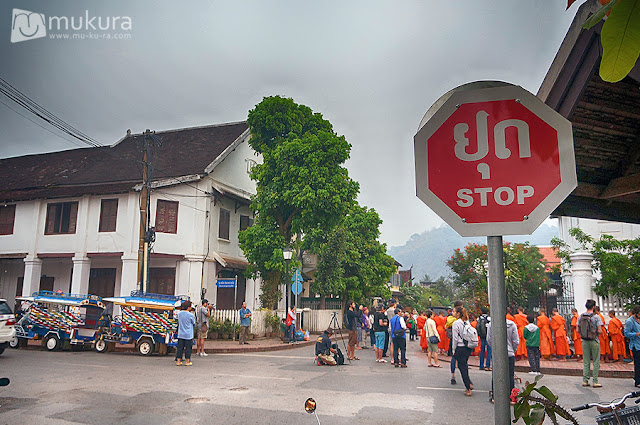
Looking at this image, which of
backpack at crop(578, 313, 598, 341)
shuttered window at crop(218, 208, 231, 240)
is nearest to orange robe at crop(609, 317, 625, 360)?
backpack at crop(578, 313, 598, 341)

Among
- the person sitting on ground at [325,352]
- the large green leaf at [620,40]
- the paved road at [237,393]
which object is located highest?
the large green leaf at [620,40]

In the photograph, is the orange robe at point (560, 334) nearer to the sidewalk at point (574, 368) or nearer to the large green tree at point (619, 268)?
the sidewalk at point (574, 368)

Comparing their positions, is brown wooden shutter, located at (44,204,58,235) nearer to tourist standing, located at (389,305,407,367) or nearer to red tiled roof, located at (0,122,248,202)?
red tiled roof, located at (0,122,248,202)

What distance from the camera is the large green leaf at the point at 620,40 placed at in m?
1.11

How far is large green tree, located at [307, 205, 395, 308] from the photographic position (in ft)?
96.7

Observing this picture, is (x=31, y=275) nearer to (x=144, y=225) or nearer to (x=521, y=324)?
(x=144, y=225)

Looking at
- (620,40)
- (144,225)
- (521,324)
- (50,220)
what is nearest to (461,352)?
(521,324)

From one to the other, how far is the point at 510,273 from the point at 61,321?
56.6ft

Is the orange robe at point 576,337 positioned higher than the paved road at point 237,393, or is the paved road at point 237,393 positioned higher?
the orange robe at point 576,337

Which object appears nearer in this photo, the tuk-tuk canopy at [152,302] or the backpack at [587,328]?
the backpack at [587,328]

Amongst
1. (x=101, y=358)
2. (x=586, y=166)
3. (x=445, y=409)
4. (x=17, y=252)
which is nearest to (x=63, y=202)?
(x=17, y=252)

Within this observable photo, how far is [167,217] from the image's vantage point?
75.2ft

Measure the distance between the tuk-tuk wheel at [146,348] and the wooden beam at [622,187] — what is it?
1402 centimetres

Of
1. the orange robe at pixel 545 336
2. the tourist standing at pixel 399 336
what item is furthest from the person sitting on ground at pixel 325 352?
the orange robe at pixel 545 336
